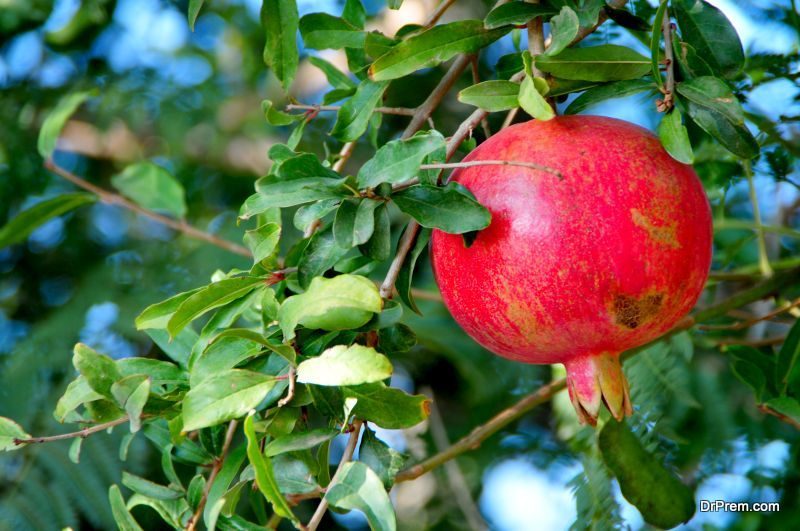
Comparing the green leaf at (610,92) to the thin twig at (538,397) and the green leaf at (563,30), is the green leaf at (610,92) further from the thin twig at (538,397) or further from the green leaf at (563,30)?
the thin twig at (538,397)

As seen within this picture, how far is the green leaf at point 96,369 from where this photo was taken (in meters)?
0.79

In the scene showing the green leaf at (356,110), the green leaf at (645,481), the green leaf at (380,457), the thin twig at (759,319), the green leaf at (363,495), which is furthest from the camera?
the thin twig at (759,319)

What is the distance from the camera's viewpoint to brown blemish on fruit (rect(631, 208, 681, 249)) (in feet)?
2.36

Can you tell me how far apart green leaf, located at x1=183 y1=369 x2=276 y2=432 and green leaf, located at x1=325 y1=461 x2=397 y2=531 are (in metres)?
0.09

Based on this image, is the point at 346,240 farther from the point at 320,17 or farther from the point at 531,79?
the point at 320,17

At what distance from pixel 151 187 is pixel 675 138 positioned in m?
0.99

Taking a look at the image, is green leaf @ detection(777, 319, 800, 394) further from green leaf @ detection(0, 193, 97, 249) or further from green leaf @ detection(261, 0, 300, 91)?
green leaf @ detection(0, 193, 97, 249)

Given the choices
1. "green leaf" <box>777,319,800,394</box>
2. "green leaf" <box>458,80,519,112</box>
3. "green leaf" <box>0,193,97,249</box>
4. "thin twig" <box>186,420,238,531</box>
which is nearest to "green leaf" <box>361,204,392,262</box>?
"green leaf" <box>458,80,519,112</box>

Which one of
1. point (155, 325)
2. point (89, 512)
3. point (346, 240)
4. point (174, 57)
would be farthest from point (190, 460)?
point (174, 57)

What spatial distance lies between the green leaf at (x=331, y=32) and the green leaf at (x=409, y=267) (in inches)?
9.3

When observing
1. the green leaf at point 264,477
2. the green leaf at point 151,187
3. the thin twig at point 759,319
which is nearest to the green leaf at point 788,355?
the thin twig at point 759,319

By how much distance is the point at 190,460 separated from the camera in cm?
92

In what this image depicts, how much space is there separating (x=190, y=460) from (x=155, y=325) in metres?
0.16

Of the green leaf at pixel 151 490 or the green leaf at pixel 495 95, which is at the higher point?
the green leaf at pixel 495 95
